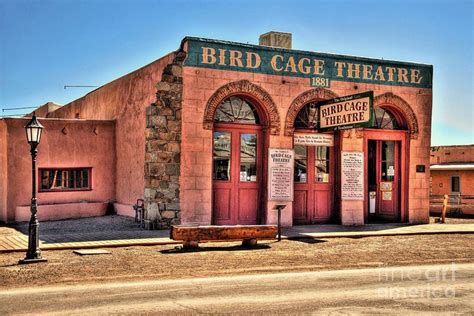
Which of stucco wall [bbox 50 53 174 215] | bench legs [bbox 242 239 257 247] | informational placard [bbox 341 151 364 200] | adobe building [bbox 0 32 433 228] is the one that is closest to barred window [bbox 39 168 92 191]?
adobe building [bbox 0 32 433 228]

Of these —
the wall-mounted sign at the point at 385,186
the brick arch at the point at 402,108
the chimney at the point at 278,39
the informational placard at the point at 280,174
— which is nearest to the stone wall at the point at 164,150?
the informational placard at the point at 280,174

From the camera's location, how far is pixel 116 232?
1497 cm

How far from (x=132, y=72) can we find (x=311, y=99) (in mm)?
5882

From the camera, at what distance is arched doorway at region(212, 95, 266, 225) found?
16.3 metres

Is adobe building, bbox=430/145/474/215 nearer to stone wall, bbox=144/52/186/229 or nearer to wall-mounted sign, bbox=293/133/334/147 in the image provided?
wall-mounted sign, bbox=293/133/334/147

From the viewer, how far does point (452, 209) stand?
86.5 feet

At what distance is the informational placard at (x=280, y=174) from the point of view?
54.6 feet

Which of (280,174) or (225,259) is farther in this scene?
(280,174)

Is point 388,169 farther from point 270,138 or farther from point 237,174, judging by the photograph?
point 237,174

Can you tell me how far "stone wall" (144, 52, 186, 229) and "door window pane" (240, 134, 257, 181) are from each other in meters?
2.07

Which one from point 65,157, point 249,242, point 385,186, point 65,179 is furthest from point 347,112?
point 65,179

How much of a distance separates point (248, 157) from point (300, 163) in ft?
5.88

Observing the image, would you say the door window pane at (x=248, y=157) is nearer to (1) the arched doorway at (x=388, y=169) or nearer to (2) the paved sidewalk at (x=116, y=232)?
(2) the paved sidewalk at (x=116, y=232)

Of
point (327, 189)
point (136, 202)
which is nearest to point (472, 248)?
point (327, 189)
